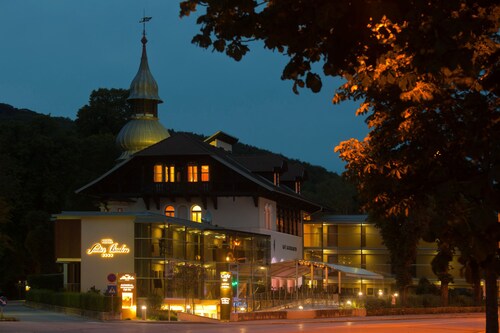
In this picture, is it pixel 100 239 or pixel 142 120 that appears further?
pixel 142 120

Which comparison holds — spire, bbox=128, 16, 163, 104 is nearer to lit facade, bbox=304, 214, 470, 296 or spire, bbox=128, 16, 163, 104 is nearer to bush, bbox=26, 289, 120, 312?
lit facade, bbox=304, 214, 470, 296

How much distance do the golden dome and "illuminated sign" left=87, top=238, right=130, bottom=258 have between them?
105ft

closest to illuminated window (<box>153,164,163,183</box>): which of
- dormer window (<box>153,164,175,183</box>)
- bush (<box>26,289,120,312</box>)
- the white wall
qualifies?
dormer window (<box>153,164,175,183</box>)

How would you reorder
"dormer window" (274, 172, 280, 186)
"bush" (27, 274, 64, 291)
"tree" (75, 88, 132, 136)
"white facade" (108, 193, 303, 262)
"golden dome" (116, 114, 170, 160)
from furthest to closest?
1. "tree" (75, 88, 132, 136)
2. "golden dome" (116, 114, 170, 160)
3. "dormer window" (274, 172, 280, 186)
4. "white facade" (108, 193, 303, 262)
5. "bush" (27, 274, 64, 291)

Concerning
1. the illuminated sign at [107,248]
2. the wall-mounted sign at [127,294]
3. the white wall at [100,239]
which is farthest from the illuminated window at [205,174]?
the wall-mounted sign at [127,294]

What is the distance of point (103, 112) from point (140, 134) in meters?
22.7

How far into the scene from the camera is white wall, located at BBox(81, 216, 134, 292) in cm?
5594

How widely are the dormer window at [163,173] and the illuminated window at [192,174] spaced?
3.85 feet

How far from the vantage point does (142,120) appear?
89438 millimetres

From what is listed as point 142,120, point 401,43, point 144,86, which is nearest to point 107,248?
point 142,120

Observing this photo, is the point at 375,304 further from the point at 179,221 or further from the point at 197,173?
the point at 197,173

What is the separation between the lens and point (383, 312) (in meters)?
55.4

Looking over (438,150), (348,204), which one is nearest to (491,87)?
(438,150)

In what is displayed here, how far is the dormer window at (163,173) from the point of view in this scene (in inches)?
2763
